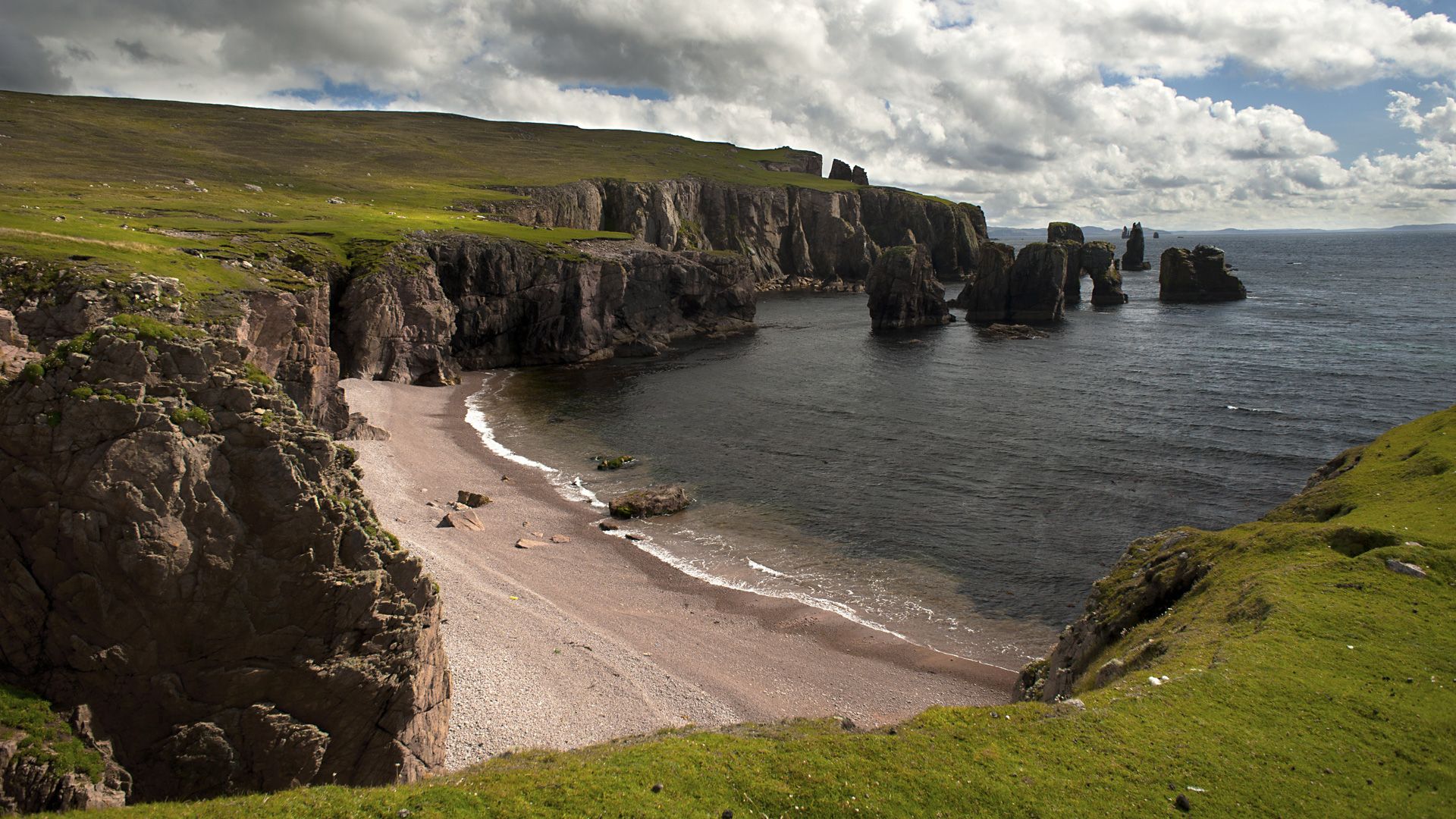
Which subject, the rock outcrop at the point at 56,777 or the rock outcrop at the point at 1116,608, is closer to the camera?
the rock outcrop at the point at 56,777

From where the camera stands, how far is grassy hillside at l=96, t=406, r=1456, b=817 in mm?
13984

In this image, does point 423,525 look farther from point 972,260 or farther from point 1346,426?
point 972,260

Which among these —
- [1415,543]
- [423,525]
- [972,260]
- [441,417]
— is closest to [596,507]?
[423,525]

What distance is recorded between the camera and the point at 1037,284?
124875 millimetres

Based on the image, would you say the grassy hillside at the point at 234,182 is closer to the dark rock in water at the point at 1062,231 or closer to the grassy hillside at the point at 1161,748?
the grassy hillside at the point at 1161,748

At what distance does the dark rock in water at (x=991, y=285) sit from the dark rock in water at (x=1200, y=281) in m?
40.1

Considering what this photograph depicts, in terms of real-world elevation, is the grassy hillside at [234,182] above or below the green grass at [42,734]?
above

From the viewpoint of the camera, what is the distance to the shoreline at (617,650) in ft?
79.0

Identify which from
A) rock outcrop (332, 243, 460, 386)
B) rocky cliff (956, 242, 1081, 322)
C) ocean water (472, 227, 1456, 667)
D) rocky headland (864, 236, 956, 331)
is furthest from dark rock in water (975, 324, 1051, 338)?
rock outcrop (332, 243, 460, 386)

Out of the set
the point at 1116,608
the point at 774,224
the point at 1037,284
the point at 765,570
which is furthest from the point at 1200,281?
the point at 1116,608

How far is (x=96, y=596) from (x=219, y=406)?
14.3 feet

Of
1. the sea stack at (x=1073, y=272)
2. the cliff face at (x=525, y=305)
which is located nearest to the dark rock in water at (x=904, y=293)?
the cliff face at (x=525, y=305)

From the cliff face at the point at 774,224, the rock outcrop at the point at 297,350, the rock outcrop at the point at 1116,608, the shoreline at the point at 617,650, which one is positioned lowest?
the shoreline at the point at 617,650

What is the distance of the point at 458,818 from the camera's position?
44.7ft
